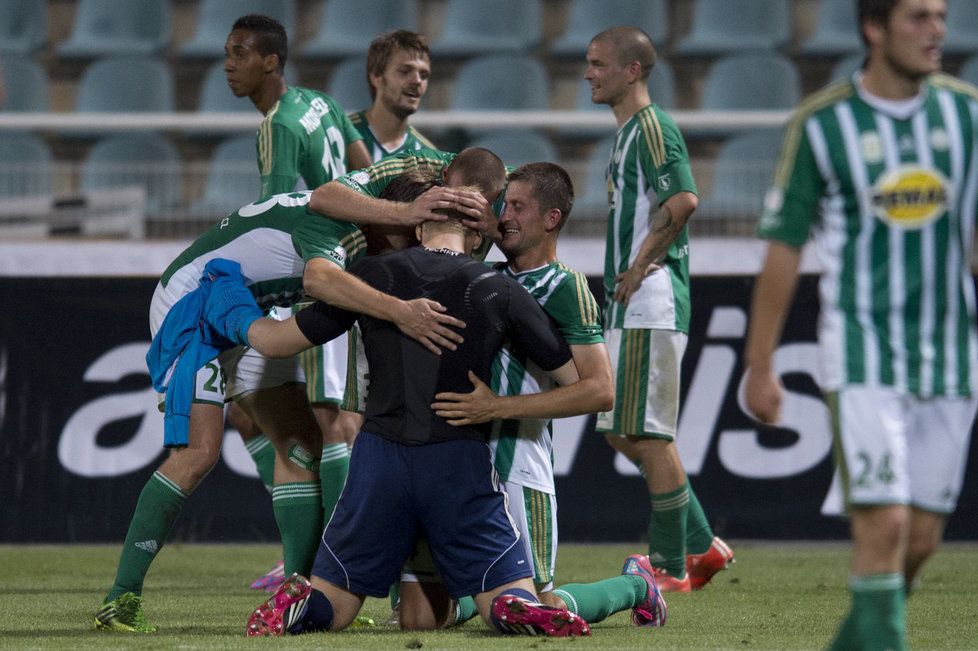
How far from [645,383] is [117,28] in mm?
7009

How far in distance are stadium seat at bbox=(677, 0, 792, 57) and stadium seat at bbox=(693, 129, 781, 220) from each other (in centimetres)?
191

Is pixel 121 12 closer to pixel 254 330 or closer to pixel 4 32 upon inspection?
pixel 4 32

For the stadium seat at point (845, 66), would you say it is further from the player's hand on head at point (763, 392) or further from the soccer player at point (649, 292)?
the player's hand on head at point (763, 392)

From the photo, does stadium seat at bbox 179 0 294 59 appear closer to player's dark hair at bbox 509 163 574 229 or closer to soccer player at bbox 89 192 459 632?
soccer player at bbox 89 192 459 632

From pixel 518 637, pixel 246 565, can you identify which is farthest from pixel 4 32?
pixel 518 637

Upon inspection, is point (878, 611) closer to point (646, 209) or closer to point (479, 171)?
point (479, 171)

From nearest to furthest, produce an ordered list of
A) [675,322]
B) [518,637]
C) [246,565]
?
[518,637], [675,322], [246,565]

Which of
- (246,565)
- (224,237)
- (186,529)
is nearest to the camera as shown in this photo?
(224,237)

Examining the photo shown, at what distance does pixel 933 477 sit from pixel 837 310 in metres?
0.42

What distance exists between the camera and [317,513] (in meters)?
4.98

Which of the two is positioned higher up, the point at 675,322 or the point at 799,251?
the point at 799,251

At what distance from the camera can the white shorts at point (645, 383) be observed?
5609 millimetres

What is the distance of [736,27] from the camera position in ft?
35.4

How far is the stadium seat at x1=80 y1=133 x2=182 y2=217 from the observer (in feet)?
28.5
